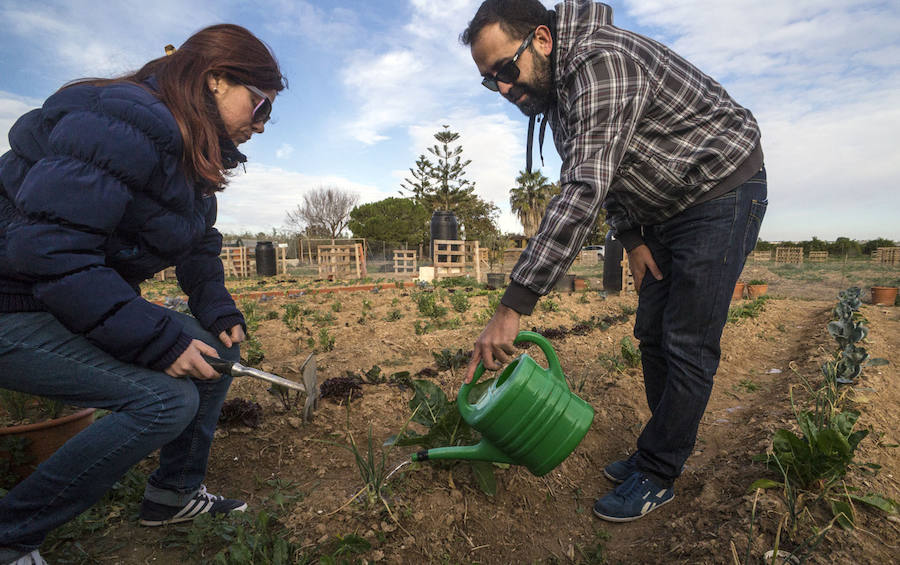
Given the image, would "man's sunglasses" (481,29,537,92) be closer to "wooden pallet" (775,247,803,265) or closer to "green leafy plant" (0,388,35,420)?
"green leafy plant" (0,388,35,420)

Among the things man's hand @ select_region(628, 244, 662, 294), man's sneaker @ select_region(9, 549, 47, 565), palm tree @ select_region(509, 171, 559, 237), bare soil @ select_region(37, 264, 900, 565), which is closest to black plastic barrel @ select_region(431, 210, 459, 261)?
bare soil @ select_region(37, 264, 900, 565)

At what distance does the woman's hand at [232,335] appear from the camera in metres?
1.82

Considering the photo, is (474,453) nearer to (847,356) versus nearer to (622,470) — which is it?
(622,470)

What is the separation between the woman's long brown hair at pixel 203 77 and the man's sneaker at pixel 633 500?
6.06 feet

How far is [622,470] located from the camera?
2.18 meters

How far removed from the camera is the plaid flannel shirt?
4.92 ft

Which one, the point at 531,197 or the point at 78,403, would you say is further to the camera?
the point at 531,197

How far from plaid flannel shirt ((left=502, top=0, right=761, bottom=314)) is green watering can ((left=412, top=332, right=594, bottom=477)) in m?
0.26

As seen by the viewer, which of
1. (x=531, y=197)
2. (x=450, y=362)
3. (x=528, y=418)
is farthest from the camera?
(x=531, y=197)

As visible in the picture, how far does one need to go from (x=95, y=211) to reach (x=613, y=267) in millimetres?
9285

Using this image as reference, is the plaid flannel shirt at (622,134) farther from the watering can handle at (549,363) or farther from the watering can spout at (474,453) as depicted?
the watering can spout at (474,453)

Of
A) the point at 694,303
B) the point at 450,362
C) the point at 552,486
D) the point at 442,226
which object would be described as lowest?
the point at 552,486

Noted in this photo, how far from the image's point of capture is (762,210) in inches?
72.6

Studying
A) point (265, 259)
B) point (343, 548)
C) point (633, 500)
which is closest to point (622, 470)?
point (633, 500)
